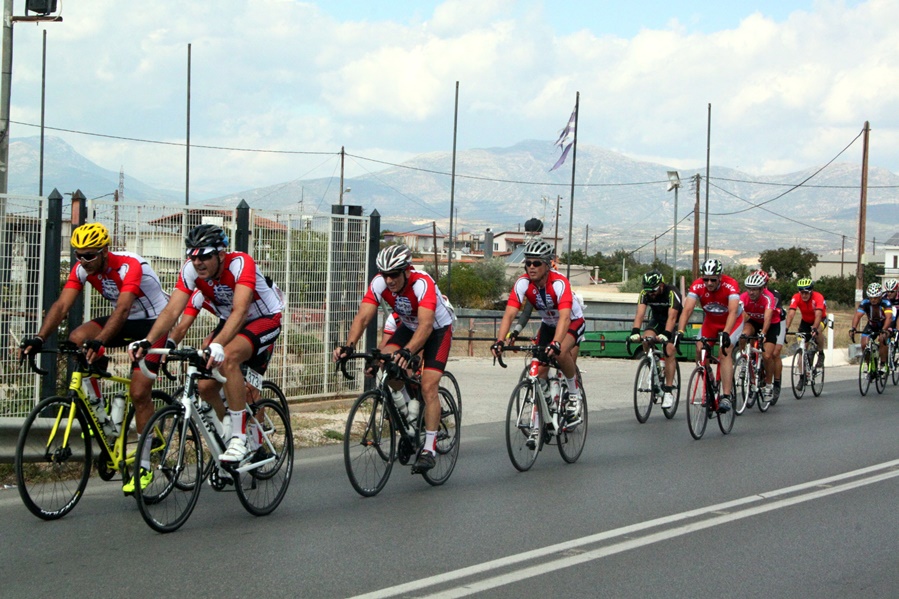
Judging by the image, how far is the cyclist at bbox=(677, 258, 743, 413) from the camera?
12.6 meters

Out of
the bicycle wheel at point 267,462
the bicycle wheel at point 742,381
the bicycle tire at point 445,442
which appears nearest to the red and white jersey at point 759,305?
the bicycle wheel at point 742,381

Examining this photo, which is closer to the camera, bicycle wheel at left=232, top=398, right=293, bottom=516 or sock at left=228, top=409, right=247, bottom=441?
sock at left=228, top=409, right=247, bottom=441

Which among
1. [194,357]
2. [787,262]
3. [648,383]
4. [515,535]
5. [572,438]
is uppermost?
[787,262]

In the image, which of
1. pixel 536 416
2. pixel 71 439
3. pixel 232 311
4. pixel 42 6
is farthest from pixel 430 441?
pixel 42 6

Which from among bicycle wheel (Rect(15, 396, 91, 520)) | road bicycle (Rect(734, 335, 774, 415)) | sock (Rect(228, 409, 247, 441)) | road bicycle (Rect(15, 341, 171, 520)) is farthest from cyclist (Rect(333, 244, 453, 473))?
road bicycle (Rect(734, 335, 774, 415))

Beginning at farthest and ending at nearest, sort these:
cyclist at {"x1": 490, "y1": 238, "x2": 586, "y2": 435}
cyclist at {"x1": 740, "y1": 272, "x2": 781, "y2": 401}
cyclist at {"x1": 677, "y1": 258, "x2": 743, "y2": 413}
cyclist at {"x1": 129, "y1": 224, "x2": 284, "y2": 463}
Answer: cyclist at {"x1": 740, "y1": 272, "x2": 781, "y2": 401}
cyclist at {"x1": 677, "y1": 258, "x2": 743, "y2": 413}
cyclist at {"x1": 490, "y1": 238, "x2": 586, "y2": 435}
cyclist at {"x1": 129, "y1": 224, "x2": 284, "y2": 463}

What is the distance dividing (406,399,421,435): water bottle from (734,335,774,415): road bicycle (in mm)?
6578

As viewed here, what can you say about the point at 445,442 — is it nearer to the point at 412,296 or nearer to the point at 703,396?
the point at 412,296

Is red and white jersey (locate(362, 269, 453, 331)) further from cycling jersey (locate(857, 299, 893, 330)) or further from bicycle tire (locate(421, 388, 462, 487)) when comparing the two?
cycling jersey (locate(857, 299, 893, 330))

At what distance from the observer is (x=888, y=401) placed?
17.0 meters

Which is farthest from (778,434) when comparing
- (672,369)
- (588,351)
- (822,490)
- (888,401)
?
(588,351)

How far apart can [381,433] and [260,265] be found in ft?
17.1

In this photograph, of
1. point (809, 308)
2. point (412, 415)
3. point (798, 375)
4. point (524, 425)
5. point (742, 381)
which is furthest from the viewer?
point (798, 375)

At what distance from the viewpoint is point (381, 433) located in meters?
8.27
